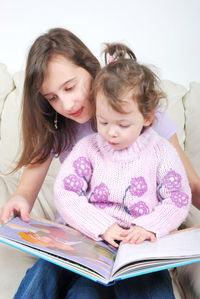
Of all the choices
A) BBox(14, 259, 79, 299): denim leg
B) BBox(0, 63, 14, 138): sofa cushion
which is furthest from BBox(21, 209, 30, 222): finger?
BBox(0, 63, 14, 138): sofa cushion

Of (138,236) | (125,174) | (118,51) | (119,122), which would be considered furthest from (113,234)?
(118,51)

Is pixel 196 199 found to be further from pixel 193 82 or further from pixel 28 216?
pixel 193 82

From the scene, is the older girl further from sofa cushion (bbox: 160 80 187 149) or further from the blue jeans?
sofa cushion (bbox: 160 80 187 149)

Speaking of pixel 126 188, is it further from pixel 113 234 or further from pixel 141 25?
pixel 141 25

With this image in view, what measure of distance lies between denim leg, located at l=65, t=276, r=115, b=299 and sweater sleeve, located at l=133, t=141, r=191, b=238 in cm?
19

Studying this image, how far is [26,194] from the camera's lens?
1244 mm

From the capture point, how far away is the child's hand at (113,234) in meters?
0.96

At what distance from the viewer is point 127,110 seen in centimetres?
98

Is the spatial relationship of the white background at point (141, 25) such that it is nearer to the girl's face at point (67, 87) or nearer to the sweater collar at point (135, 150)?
the girl's face at point (67, 87)

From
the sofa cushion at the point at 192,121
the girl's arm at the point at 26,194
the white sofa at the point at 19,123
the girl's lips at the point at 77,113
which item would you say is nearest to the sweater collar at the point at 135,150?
the girl's lips at the point at 77,113

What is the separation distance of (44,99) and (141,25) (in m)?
1.00

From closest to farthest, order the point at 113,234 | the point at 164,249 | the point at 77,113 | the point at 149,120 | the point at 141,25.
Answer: the point at 164,249, the point at 113,234, the point at 149,120, the point at 77,113, the point at 141,25

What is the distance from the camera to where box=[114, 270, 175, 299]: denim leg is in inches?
35.2

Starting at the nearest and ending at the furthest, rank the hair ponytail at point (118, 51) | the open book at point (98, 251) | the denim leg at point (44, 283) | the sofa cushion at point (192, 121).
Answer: the open book at point (98, 251) → the denim leg at point (44, 283) → the hair ponytail at point (118, 51) → the sofa cushion at point (192, 121)
